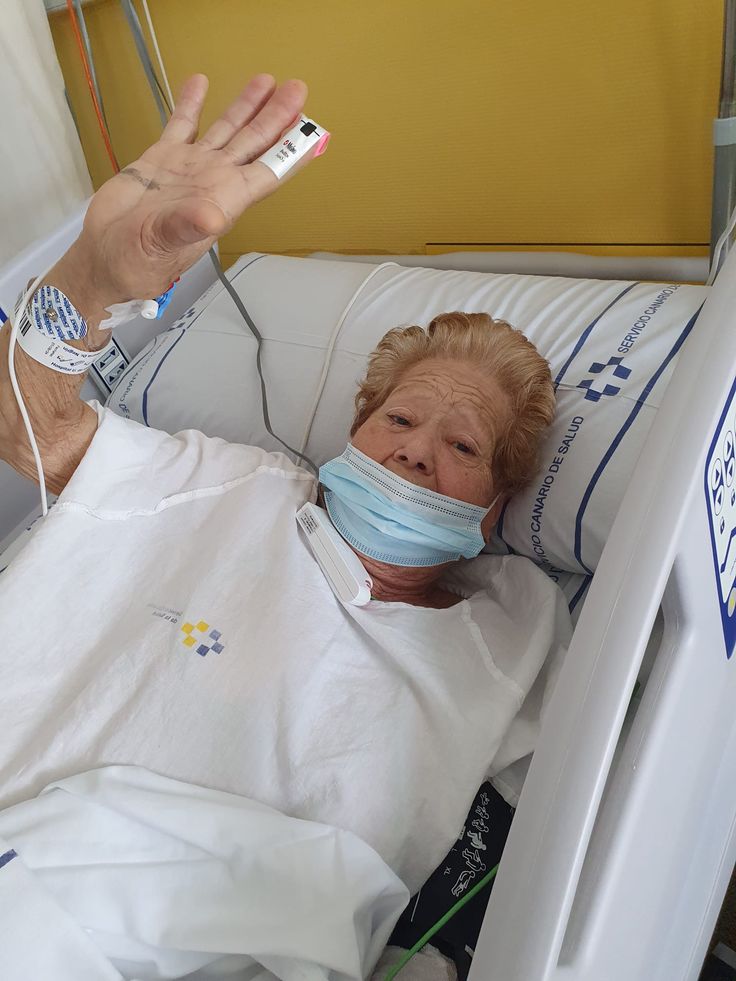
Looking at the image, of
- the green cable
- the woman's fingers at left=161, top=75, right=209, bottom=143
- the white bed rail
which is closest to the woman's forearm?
the woman's fingers at left=161, top=75, right=209, bottom=143

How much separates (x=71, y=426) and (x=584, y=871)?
3.44 feet

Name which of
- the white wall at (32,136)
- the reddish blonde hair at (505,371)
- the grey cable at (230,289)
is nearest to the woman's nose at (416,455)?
the reddish blonde hair at (505,371)

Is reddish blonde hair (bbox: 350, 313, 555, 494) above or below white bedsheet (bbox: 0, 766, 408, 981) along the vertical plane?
above

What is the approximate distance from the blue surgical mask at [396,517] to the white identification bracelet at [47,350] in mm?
442

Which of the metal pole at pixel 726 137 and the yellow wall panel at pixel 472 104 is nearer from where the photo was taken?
the metal pole at pixel 726 137

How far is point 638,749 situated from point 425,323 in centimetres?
115

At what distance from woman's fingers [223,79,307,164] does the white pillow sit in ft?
2.15

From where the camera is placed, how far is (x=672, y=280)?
164 centimetres

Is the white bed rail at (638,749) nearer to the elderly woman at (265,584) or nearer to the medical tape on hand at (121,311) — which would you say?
the elderly woman at (265,584)

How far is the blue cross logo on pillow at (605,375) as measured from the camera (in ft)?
4.44

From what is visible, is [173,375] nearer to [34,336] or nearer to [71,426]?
[71,426]

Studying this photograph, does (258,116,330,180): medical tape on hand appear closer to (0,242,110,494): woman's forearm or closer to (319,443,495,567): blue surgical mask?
(0,242,110,494): woman's forearm

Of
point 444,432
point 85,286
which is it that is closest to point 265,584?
point 444,432

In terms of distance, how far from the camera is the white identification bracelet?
3.73 ft
